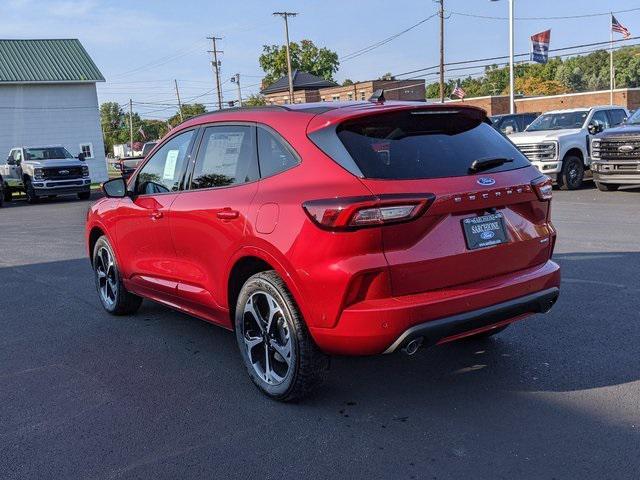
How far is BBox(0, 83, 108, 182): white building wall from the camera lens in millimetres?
37656

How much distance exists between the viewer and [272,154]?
13.8 ft

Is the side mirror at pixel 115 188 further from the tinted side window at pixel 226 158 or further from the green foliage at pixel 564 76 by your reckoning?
the green foliage at pixel 564 76

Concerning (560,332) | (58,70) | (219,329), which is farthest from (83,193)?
(560,332)

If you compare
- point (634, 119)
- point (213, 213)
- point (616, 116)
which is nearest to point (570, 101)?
point (616, 116)

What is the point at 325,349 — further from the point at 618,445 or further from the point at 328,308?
the point at 618,445

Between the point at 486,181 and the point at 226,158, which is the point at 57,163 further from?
the point at 486,181

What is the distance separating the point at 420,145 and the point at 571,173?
48.9 feet

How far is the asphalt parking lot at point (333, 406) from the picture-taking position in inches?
132

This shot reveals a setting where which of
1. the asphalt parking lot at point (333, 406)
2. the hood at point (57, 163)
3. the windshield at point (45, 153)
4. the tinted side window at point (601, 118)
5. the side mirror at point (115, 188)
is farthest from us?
the windshield at point (45, 153)

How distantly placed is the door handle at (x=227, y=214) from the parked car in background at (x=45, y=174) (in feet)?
73.8

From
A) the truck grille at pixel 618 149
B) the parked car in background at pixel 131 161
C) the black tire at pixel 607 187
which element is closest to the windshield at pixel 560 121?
the black tire at pixel 607 187

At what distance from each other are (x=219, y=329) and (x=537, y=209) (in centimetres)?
299

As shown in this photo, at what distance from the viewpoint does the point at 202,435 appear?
3756mm

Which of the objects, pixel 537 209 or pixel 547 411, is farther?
pixel 537 209
